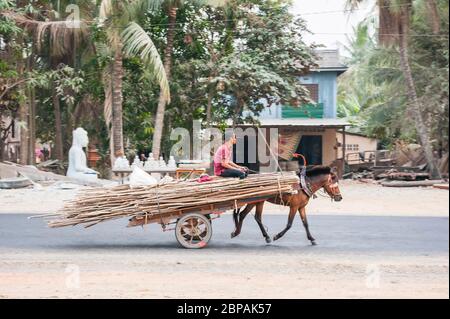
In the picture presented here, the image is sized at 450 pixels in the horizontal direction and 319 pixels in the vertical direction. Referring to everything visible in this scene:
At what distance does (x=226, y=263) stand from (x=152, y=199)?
175cm

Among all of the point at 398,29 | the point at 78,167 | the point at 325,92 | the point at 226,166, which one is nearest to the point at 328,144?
the point at 325,92

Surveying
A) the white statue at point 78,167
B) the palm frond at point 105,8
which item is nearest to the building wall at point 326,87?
the palm frond at point 105,8

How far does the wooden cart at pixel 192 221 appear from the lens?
10562 mm

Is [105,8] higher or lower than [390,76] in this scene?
higher

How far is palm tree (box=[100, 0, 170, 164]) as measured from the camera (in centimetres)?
2248

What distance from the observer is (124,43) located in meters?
23.6

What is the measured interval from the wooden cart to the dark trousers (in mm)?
453

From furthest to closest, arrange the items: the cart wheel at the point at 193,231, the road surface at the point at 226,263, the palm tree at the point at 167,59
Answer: the palm tree at the point at 167,59
the cart wheel at the point at 193,231
the road surface at the point at 226,263

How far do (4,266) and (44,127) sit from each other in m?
26.2

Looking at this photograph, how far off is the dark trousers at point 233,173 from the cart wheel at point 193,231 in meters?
0.79

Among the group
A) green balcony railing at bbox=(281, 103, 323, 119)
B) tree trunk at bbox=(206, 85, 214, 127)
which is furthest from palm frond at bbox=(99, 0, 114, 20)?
green balcony railing at bbox=(281, 103, 323, 119)

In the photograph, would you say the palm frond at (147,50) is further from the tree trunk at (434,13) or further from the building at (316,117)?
the tree trunk at (434,13)

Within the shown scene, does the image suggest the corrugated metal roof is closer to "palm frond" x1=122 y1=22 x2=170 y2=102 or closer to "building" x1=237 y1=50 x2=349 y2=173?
"building" x1=237 y1=50 x2=349 y2=173

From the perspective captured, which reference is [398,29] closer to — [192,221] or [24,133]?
[24,133]
